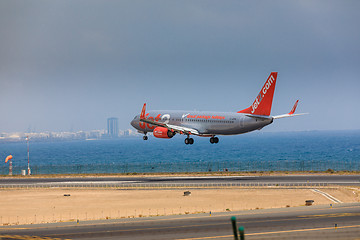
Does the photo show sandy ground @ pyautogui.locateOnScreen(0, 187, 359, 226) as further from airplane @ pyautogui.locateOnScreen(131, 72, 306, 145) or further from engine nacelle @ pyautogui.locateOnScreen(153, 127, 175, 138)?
engine nacelle @ pyautogui.locateOnScreen(153, 127, 175, 138)

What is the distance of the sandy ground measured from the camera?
64.6 metres

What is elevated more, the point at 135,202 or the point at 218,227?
the point at 135,202

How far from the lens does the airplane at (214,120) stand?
3433 inches

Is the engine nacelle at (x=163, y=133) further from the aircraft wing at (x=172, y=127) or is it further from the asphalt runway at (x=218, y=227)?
the asphalt runway at (x=218, y=227)

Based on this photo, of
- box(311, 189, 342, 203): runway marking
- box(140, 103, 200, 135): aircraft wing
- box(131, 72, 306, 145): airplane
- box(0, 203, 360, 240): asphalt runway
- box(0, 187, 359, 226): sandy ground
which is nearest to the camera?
box(0, 203, 360, 240): asphalt runway

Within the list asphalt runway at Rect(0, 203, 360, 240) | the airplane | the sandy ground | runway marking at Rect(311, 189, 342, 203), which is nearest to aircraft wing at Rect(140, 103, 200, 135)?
the airplane

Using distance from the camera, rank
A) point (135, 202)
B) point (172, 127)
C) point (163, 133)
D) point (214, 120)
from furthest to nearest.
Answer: point (163, 133)
point (172, 127)
point (214, 120)
point (135, 202)

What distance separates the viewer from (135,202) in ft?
245

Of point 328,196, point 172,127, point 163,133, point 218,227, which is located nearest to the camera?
point 218,227

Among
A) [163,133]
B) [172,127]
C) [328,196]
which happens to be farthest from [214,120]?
[328,196]

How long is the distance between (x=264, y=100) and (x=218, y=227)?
4320cm

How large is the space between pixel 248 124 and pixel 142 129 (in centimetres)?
2516

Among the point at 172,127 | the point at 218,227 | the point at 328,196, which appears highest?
the point at 172,127

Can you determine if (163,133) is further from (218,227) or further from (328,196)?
(218,227)
